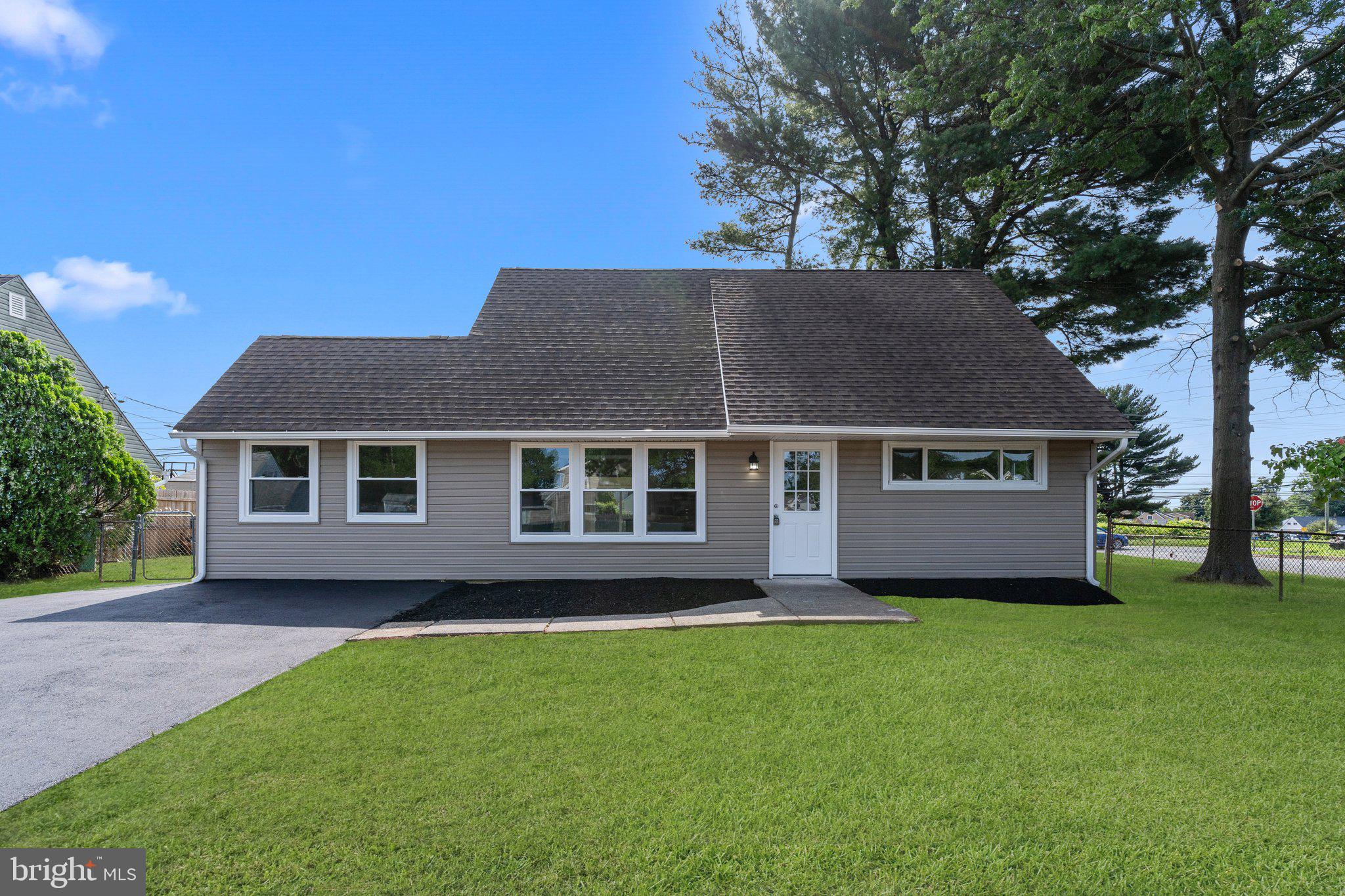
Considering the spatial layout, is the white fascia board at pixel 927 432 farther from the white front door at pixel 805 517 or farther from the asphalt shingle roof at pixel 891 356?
the white front door at pixel 805 517

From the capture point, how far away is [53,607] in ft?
28.3

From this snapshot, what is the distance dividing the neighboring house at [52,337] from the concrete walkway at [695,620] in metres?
14.2

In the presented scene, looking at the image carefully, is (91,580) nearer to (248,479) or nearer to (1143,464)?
(248,479)

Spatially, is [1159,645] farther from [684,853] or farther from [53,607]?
[53,607]

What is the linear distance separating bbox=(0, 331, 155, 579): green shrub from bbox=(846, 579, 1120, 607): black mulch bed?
45.5 ft

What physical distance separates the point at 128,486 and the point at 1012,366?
1700 cm

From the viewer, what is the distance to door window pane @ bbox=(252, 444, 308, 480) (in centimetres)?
1031

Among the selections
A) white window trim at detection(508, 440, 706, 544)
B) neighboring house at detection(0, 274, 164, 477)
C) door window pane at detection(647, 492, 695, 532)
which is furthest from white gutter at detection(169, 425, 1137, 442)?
neighboring house at detection(0, 274, 164, 477)

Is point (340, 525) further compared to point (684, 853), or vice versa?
point (340, 525)

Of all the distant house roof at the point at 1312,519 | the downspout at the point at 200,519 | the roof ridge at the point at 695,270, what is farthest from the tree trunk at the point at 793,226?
the distant house roof at the point at 1312,519

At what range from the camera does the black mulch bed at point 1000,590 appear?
29.9 feet

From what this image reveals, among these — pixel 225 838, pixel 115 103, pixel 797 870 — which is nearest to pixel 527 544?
pixel 225 838

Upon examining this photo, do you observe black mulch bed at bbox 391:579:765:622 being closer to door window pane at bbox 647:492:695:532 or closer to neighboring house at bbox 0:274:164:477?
door window pane at bbox 647:492:695:532

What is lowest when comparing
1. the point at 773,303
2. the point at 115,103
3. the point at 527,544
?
the point at 527,544
